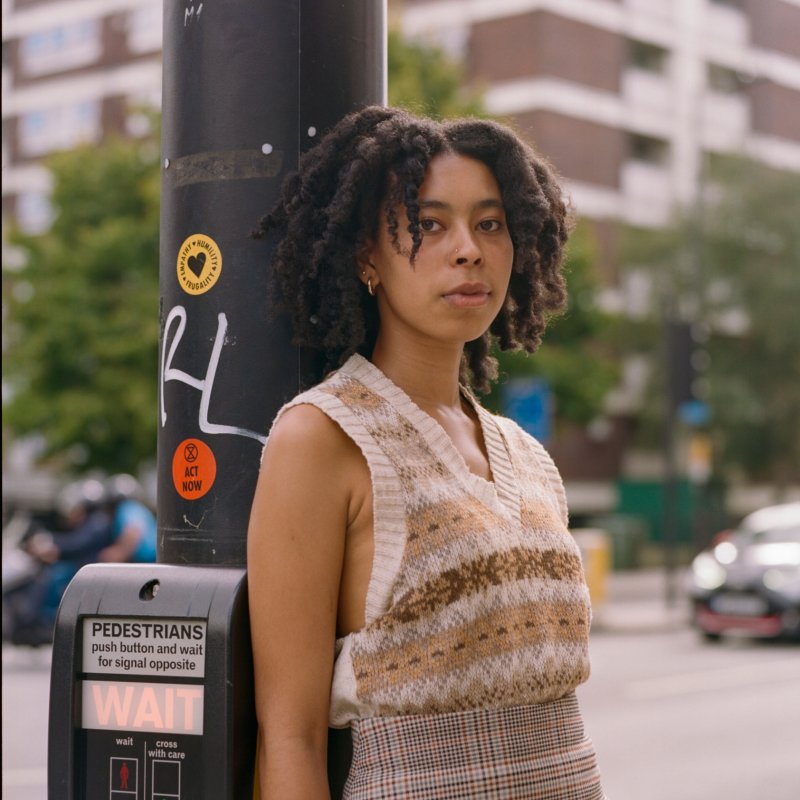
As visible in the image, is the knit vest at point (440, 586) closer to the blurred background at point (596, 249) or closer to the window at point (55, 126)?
the blurred background at point (596, 249)

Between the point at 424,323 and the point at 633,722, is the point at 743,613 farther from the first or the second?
the point at 424,323

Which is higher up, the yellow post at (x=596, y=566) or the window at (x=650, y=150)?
the window at (x=650, y=150)

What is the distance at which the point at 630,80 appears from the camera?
32938 mm

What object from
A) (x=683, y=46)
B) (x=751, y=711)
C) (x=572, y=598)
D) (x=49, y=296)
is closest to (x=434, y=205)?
(x=572, y=598)

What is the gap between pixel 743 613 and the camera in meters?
14.7

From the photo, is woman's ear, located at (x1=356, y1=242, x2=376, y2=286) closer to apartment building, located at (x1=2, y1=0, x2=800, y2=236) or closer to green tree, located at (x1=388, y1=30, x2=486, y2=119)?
green tree, located at (x1=388, y1=30, x2=486, y2=119)

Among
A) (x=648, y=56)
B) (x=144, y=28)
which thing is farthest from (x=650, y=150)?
(x=144, y=28)

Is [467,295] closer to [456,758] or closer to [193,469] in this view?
[193,469]

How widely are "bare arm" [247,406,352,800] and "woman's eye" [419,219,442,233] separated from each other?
1.21ft

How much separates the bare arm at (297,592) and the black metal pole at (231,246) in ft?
0.93

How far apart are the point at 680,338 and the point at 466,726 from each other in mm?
17027

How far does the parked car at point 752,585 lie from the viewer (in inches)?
568

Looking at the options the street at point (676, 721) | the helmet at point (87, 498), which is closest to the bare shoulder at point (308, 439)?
the street at point (676, 721)

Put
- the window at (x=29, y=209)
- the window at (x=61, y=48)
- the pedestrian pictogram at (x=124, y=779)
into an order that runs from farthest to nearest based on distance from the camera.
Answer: the window at (x=29, y=209)
the window at (x=61, y=48)
the pedestrian pictogram at (x=124, y=779)
